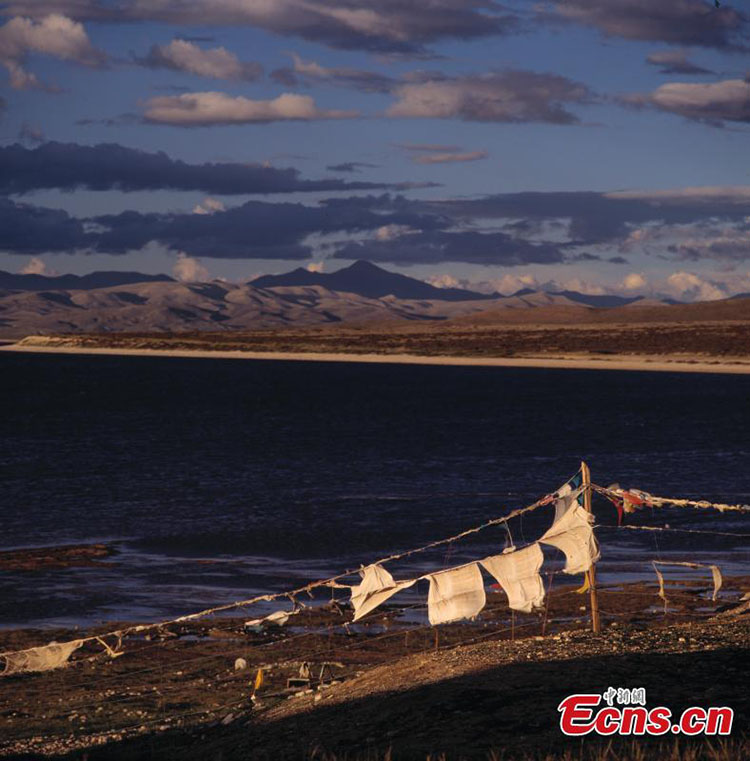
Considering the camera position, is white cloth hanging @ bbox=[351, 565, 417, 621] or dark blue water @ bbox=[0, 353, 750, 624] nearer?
white cloth hanging @ bbox=[351, 565, 417, 621]

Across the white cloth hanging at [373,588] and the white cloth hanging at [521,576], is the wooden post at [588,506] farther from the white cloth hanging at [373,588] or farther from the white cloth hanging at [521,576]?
the white cloth hanging at [373,588]

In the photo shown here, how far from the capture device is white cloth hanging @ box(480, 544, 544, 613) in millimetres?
18531

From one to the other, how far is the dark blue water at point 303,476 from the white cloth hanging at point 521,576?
9338 mm

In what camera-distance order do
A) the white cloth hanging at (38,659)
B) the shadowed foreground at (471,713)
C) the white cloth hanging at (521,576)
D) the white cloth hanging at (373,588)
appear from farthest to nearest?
1. the white cloth hanging at (38,659)
2. the white cloth hanging at (373,588)
3. the white cloth hanging at (521,576)
4. the shadowed foreground at (471,713)

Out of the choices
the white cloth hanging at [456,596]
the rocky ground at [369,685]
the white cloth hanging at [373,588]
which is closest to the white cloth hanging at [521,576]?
the white cloth hanging at [456,596]

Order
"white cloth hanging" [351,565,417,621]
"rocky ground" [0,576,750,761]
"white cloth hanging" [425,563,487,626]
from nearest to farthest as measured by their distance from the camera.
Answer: "rocky ground" [0,576,750,761] → "white cloth hanging" [425,563,487,626] → "white cloth hanging" [351,565,417,621]

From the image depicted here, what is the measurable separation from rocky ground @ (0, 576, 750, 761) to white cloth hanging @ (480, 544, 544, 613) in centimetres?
59

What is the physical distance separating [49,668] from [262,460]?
39.3 metres

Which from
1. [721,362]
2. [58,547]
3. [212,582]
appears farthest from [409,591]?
[721,362]

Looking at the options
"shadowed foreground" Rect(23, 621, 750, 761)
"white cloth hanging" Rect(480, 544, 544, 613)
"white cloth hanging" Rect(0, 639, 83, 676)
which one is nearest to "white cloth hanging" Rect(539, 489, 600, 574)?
"white cloth hanging" Rect(480, 544, 544, 613)

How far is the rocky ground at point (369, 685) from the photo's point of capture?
13750 mm

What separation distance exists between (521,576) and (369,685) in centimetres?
320

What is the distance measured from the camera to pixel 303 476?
5297cm

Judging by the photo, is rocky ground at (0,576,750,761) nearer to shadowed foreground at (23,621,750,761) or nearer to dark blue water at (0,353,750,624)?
shadowed foreground at (23,621,750,761)
